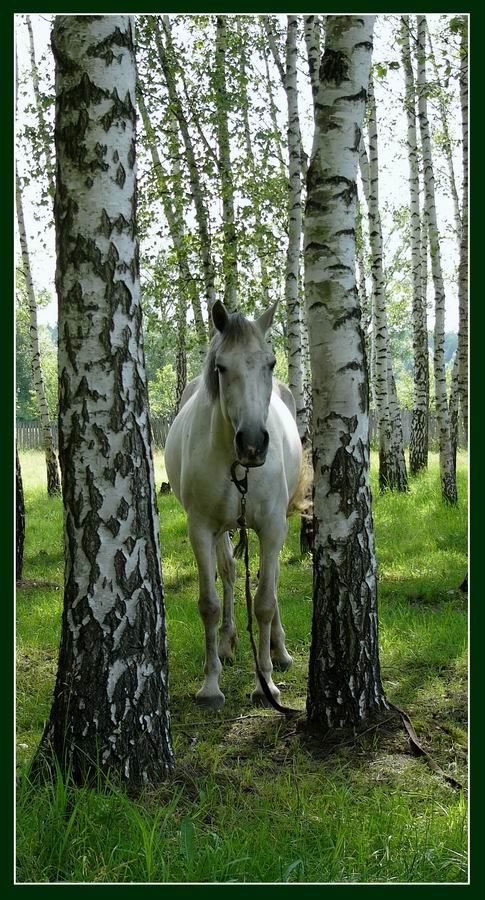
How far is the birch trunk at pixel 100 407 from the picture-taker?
3289mm

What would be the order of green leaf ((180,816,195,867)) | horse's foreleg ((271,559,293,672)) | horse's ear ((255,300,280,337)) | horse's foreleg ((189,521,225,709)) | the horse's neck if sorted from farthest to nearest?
horse's foreleg ((271,559,293,672)), horse's foreleg ((189,521,225,709)), the horse's neck, horse's ear ((255,300,280,337)), green leaf ((180,816,195,867))

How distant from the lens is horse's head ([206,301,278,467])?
13.0 feet

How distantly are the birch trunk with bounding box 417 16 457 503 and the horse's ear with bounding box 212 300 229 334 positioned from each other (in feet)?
21.1

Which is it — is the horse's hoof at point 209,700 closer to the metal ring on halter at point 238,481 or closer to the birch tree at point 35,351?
the metal ring on halter at point 238,481

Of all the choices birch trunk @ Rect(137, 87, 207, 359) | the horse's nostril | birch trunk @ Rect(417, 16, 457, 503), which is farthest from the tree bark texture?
birch trunk @ Rect(417, 16, 457, 503)

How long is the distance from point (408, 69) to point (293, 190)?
7213mm

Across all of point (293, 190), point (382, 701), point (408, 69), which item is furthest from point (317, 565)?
point (408, 69)

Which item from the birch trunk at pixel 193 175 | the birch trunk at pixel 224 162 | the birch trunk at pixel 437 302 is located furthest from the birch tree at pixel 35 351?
the birch trunk at pixel 437 302

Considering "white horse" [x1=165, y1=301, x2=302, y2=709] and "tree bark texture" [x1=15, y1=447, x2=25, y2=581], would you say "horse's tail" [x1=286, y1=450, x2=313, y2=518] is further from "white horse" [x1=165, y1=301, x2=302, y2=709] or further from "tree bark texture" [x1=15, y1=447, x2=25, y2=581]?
"tree bark texture" [x1=15, y1=447, x2=25, y2=581]

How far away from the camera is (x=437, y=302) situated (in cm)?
1238

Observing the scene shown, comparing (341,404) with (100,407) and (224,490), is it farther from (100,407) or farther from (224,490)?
(100,407)

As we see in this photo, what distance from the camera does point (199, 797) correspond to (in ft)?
11.0

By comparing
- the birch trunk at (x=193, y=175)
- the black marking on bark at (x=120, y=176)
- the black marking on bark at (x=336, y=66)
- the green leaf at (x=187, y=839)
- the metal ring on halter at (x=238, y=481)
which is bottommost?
the green leaf at (x=187, y=839)

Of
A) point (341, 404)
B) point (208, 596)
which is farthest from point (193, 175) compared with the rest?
point (341, 404)
